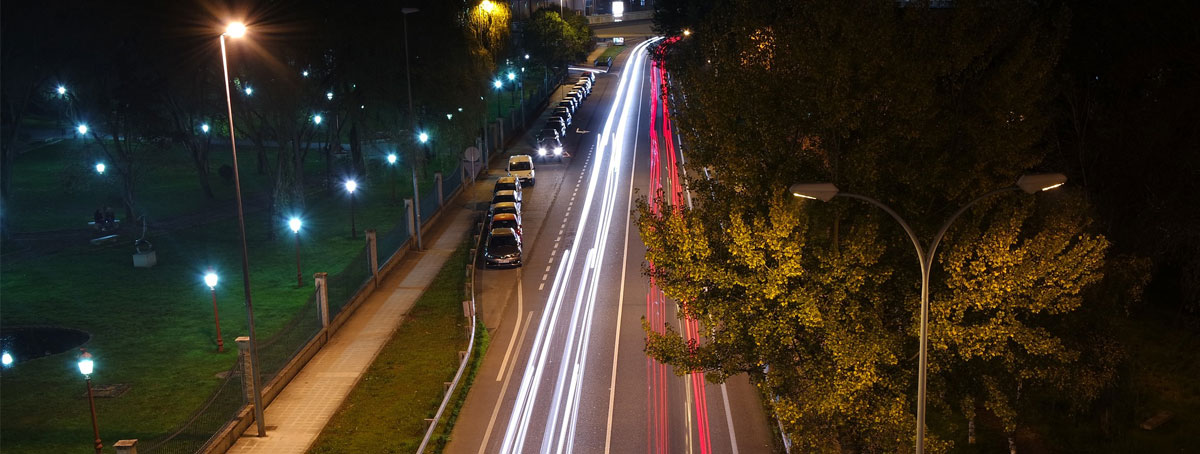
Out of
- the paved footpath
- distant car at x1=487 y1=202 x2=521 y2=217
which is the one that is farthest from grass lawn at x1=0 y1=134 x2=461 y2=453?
distant car at x1=487 y1=202 x2=521 y2=217

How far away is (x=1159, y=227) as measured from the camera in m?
24.2

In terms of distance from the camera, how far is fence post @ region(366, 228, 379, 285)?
1243 inches

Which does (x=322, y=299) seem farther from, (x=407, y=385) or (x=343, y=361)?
(x=407, y=385)

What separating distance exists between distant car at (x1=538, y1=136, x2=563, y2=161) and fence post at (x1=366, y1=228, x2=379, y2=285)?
23.9 meters

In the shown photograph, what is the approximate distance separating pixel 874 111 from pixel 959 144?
181 cm

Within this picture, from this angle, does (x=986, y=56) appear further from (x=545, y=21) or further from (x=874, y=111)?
(x=545, y=21)

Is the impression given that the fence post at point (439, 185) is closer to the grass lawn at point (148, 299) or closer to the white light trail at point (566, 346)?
the grass lawn at point (148, 299)

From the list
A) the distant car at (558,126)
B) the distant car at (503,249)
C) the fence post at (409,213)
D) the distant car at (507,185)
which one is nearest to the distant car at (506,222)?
the distant car at (503,249)

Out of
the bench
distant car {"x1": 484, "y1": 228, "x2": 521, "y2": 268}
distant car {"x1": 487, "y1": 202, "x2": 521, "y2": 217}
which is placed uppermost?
distant car {"x1": 487, "y1": 202, "x2": 521, "y2": 217}

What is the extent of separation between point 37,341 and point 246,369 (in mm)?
9688

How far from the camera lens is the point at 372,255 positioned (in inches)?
1264

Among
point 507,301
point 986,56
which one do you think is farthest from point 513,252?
point 986,56

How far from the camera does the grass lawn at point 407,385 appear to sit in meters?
20.7

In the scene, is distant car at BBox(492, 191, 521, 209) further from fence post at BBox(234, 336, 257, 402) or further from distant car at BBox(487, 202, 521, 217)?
fence post at BBox(234, 336, 257, 402)
